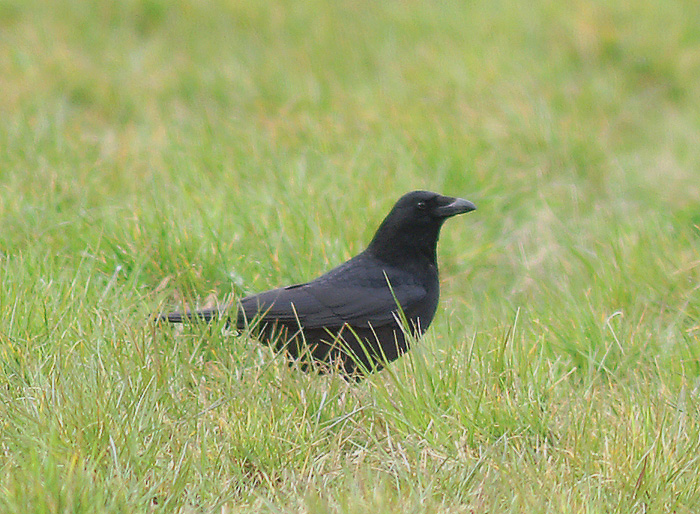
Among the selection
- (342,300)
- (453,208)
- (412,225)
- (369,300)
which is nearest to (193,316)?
(342,300)

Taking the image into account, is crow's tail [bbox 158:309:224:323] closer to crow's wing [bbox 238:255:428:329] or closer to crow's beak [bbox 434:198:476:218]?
crow's wing [bbox 238:255:428:329]

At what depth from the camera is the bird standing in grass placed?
140 inches

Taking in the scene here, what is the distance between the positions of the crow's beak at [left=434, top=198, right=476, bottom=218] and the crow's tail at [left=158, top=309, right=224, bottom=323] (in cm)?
112

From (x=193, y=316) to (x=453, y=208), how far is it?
1.28 meters

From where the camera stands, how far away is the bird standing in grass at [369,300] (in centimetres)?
355

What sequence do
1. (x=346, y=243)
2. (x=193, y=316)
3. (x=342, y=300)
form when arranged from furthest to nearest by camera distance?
(x=346, y=243)
(x=342, y=300)
(x=193, y=316)

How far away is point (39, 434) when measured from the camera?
2520 mm

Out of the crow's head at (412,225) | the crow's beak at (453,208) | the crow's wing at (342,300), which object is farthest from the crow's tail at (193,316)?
the crow's beak at (453,208)

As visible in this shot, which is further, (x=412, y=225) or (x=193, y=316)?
(x=412, y=225)

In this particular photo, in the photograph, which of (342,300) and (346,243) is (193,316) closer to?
(342,300)

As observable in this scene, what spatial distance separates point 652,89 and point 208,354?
536 cm

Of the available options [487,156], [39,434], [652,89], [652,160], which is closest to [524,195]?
[487,156]

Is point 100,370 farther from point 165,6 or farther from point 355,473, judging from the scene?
point 165,6

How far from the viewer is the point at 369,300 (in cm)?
370
